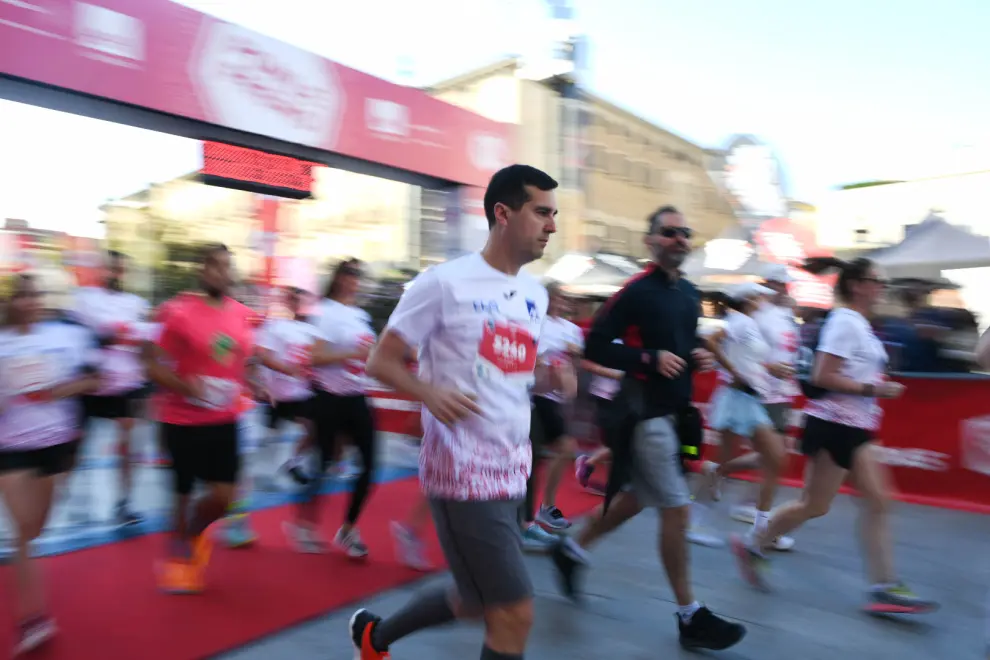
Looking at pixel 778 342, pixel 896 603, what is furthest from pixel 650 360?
pixel 778 342

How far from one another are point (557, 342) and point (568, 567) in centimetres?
170

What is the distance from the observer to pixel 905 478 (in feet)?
21.7

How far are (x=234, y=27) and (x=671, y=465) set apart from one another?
225 inches

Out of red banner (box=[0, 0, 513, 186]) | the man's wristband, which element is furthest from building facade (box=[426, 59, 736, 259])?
the man's wristband

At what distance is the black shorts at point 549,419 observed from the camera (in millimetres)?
5152

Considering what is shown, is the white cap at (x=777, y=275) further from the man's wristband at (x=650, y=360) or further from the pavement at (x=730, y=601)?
the man's wristband at (x=650, y=360)

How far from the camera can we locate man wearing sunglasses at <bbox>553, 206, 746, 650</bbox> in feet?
10.9

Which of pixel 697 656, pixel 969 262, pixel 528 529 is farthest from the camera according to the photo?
pixel 969 262

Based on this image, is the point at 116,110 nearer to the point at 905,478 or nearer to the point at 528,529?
the point at 528,529

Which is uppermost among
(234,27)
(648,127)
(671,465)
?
(648,127)

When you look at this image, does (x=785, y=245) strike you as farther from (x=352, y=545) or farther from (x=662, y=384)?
(x=662, y=384)

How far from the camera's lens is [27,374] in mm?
3334

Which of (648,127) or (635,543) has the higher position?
(648,127)

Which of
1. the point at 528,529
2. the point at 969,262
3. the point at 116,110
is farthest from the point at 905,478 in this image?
the point at 116,110
